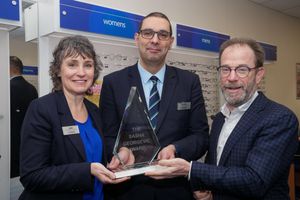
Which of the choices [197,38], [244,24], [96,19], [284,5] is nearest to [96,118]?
[96,19]

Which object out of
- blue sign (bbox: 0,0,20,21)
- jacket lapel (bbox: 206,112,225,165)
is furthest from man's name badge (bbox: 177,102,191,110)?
blue sign (bbox: 0,0,20,21)

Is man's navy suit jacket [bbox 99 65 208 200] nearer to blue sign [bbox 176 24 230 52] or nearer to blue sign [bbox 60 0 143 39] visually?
blue sign [bbox 60 0 143 39]

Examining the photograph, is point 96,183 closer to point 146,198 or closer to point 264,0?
point 146,198

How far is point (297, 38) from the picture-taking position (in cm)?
621

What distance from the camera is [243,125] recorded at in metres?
1.34

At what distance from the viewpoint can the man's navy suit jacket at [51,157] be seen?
123cm

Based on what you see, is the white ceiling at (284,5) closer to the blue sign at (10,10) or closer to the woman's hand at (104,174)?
the blue sign at (10,10)

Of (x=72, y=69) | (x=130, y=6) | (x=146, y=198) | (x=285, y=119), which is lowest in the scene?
(x=146, y=198)

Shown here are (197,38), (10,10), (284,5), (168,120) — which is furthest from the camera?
(284,5)

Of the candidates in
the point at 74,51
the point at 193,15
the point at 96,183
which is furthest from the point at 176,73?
the point at 193,15

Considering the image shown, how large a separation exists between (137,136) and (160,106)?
29 cm

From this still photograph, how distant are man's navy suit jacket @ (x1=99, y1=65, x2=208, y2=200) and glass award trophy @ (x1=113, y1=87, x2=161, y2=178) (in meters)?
→ 0.16

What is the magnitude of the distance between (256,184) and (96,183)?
0.74 metres

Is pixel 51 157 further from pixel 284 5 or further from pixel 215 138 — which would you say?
pixel 284 5
